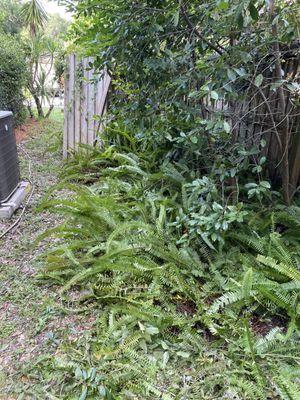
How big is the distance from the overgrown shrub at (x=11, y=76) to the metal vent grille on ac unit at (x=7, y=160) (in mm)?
2587

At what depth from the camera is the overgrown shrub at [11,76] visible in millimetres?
5223

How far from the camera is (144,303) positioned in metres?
1.63

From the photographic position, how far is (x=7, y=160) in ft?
9.64

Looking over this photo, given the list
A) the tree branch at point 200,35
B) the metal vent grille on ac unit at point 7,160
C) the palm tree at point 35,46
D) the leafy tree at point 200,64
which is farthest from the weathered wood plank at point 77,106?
the palm tree at point 35,46

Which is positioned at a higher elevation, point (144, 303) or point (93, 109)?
point (93, 109)

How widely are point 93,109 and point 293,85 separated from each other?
295cm

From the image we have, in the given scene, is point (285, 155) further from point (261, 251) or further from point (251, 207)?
point (261, 251)

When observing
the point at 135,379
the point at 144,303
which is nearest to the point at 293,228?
the point at 144,303

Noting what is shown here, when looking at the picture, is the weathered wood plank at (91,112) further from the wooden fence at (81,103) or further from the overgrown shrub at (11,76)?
the overgrown shrub at (11,76)

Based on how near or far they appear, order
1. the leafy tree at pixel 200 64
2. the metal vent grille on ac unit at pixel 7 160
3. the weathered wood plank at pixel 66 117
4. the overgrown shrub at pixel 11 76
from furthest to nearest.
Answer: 1. the overgrown shrub at pixel 11 76
2. the weathered wood plank at pixel 66 117
3. the metal vent grille on ac unit at pixel 7 160
4. the leafy tree at pixel 200 64

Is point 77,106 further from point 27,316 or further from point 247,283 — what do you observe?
point 247,283

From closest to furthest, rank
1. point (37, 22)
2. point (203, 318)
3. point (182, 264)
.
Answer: point (203, 318) → point (182, 264) → point (37, 22)

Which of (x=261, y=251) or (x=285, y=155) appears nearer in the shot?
(x=261, y=251)

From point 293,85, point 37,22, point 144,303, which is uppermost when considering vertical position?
point 37,22
